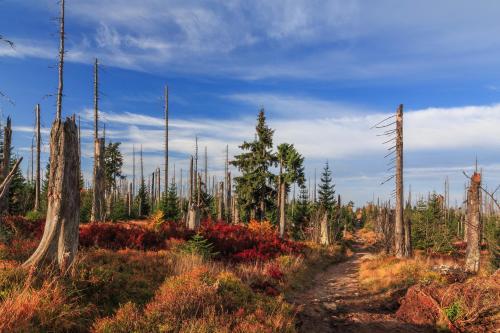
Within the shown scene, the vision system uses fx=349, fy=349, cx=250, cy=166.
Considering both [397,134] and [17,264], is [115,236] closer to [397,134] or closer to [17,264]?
[17,264]

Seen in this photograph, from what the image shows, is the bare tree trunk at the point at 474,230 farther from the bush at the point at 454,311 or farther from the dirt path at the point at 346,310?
the bush at the point at 454,311

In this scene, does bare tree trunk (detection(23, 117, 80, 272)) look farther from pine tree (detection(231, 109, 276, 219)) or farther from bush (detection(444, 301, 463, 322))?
pine tree (detection(231, 109, 276, 219))

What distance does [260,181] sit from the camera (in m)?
33.7

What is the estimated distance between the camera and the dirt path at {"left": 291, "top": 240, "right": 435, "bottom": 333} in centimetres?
839

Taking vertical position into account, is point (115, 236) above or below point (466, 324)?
above

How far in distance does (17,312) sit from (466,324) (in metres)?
9.47

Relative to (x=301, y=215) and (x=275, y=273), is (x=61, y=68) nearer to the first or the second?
(x=275, y=273)

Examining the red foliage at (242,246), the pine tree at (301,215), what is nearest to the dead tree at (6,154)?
the red foliage at (242,246)

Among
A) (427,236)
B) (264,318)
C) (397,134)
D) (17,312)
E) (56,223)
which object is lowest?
(427,236)

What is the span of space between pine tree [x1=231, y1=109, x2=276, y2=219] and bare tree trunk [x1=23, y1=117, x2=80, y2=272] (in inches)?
1009

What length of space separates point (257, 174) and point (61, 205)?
26419 mm

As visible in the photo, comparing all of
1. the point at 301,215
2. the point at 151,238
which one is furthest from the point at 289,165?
the point at 151,238

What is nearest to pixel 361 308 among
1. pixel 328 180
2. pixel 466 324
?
pixel 466 324

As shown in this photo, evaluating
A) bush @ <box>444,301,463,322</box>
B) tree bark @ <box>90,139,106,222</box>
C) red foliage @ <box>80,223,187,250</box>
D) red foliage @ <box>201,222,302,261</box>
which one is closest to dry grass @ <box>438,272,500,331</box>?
bush @ <box>444,301,463,322</box>
